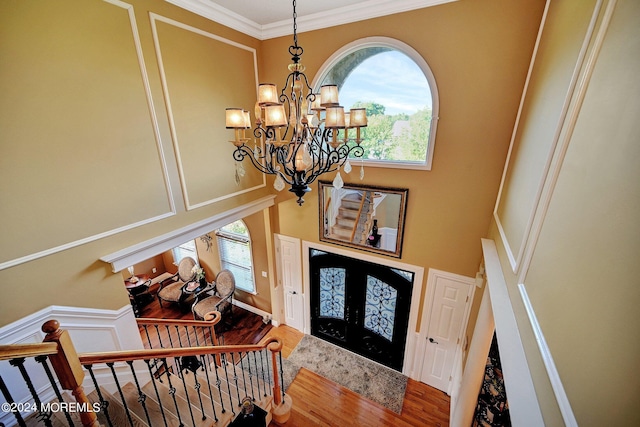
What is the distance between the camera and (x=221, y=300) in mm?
5344

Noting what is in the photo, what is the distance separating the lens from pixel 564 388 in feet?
2.89

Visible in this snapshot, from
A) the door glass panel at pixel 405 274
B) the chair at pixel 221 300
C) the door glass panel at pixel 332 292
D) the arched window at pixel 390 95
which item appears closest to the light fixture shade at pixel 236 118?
the arched window at pixel 390 95

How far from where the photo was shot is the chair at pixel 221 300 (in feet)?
17.6

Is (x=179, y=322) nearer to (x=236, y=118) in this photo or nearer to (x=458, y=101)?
(x=236, y=118)

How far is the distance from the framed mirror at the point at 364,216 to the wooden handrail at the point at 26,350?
10.3 ft

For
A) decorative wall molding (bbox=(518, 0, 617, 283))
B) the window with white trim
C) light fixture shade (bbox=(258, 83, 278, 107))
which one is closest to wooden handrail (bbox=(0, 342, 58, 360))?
light fixture shade (bbox=(258, 83, 278, 107))

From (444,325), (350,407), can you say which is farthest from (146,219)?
(444,325)

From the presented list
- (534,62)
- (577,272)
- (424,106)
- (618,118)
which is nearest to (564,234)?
(577,272)

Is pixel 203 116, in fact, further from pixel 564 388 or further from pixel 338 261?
pixel 564 388

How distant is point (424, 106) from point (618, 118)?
7.92 feet

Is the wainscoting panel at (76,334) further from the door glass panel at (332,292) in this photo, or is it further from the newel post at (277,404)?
the door glass panel at (332,292)

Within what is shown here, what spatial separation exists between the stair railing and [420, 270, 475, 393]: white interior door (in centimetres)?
217

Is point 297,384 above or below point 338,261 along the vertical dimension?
below

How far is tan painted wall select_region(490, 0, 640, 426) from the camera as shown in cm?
67
